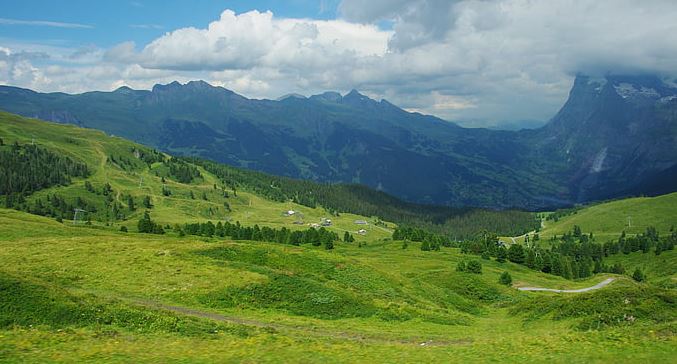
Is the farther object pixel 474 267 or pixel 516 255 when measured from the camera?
pixel 516 255

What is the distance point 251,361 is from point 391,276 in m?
39.1

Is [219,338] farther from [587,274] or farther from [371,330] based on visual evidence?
[587,274]

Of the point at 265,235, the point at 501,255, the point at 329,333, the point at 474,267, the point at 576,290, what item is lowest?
the point at 265,235

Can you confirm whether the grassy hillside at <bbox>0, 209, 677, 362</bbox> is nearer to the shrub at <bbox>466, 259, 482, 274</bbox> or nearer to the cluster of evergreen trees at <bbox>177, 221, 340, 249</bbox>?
the shrub at <bbox>466, 259, 482, 274</bbox>

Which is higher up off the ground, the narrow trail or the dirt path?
the dirt path

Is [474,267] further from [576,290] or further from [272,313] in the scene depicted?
[272,313]

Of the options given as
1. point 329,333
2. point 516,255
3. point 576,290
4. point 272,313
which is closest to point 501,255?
point 516,255

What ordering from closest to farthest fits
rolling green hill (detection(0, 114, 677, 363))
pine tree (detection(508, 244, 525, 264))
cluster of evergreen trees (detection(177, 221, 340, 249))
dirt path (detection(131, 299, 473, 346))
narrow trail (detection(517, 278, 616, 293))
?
rolling green hill (detection(0, 114, 677, 363))
dirt path (detection(131, 299, 473, 346))
narrow trail (detection(517, 278, 616, 293))
pine tree (detection(508, 244, 525, 264))
cluster of evergreen trees (detection(177, 221, 340, 249))

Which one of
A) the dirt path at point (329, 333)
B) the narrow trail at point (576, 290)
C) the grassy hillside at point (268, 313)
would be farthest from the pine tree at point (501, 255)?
the dirt path at point (329, 333)

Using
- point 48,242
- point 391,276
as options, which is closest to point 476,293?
point 391,276

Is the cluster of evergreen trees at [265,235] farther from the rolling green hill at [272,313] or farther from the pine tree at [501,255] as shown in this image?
the rolling green hill at [272,313]

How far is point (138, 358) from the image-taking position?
99.1 ft

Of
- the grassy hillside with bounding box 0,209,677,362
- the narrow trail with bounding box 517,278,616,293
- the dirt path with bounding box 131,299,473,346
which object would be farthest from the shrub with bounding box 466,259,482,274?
the dirt path with bounding box 131,299,473,346

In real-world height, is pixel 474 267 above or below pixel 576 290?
above
